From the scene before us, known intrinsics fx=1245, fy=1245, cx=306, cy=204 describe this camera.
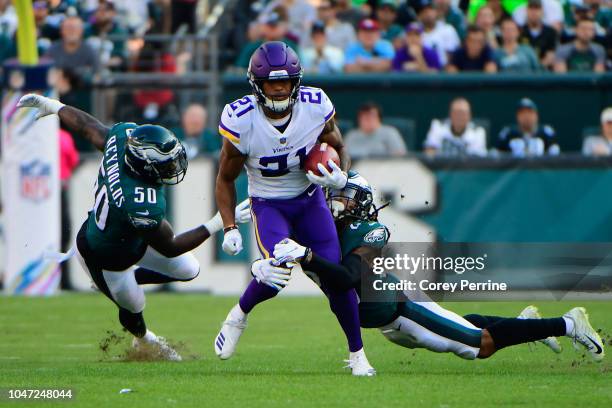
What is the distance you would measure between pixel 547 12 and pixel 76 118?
9.50 metres

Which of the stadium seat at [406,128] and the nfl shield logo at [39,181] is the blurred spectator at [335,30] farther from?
the nfl shield logo at [39,181]

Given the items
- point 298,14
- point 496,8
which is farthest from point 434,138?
point 298,14

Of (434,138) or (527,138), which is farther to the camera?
(434,138)

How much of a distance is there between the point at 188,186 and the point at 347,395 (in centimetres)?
705

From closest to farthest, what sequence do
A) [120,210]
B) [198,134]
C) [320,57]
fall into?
1. [120,210]
2. [198,134]
3. [320,57]

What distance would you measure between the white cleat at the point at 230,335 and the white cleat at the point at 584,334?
2034 mm

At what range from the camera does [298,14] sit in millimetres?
16953

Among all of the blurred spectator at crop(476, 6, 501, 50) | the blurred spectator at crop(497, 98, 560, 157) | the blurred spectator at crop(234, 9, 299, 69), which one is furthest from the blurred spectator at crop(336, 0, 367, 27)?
the blurred spectator at crop(497, 98, 560, 157)

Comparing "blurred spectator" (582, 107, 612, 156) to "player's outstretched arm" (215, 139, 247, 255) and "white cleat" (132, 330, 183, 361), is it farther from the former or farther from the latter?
"player's outstretched arm" (215, 139, 247, 255)

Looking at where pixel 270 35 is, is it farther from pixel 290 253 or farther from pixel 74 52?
pixel 290 253

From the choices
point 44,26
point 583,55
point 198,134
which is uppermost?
point 583,55

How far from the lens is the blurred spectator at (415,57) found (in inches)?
607

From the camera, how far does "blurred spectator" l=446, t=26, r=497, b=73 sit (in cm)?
1516

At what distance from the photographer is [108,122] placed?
598 inches
